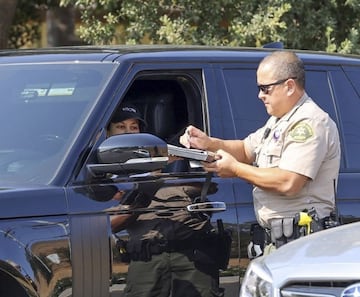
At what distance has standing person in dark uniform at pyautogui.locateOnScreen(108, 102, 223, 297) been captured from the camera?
13.9 ft

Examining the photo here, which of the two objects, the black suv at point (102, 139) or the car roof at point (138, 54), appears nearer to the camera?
the black suv at point (102, 139)

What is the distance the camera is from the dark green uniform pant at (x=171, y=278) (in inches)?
167

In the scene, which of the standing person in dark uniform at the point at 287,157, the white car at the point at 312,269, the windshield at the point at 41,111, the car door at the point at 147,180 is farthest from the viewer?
the standing person in dark uniform at the point at 287,157

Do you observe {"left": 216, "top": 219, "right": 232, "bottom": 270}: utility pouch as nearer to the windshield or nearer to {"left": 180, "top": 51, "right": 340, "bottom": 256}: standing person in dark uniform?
{"left": 180, "top": 51, "right": 340, "bottom": 256}: standing person in dark uniform

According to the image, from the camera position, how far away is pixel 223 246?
4461mm

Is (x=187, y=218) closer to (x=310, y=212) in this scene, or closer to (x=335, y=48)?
(x=310, y=212)

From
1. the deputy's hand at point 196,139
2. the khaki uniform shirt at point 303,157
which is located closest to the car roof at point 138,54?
the deputy's hand at point 196,139

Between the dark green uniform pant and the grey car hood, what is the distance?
722 millimetres

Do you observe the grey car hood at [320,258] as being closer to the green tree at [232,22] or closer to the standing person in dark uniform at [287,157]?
the standing person in dark uniform at [287,157]

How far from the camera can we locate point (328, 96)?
16.6 feet

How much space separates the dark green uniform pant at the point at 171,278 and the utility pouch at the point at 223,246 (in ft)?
0.17

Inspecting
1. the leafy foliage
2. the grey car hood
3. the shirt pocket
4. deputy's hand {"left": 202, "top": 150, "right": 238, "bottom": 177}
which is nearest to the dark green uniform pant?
deputy's hand {"left": 202, "top": 150, "right": 238, "bottom": 177}

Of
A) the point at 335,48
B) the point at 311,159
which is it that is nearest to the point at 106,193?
the point at 311,159

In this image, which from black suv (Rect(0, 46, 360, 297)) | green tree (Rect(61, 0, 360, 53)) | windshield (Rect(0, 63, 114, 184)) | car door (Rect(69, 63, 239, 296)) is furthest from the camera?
green tree (Rect(61, 0, 360, 53))
